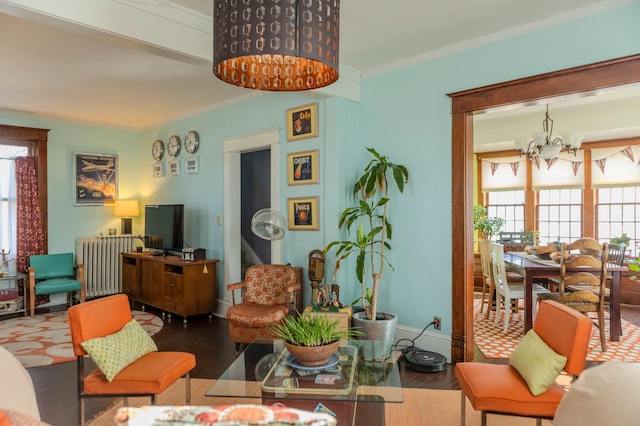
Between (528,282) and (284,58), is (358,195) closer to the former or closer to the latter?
(528,282)

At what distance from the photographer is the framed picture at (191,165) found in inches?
233

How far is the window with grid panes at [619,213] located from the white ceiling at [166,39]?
15.0ft

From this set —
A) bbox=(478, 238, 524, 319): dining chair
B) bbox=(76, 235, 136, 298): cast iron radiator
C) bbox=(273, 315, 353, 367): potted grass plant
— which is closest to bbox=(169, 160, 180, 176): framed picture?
bbox=(76, 235, 136, 298): cast iron radiator

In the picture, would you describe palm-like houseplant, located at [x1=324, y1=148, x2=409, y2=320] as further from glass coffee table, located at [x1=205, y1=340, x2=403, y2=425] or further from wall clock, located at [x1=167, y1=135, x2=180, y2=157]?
wall clock, located at [x1=167, y1=135, x2=180, y2=157]

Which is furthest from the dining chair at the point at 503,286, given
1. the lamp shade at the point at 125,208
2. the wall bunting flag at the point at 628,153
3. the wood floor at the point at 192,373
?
the lamp shade at the point at 125,208

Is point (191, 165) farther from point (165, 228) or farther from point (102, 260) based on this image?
point (102, 260)

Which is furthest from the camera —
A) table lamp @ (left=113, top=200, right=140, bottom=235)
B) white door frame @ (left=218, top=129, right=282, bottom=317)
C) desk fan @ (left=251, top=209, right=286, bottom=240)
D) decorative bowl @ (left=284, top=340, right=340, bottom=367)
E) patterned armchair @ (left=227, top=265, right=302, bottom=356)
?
table lamp @ (left=113, top=200, right=140, bottom=235)

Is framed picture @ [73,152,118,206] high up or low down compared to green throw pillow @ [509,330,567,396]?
up

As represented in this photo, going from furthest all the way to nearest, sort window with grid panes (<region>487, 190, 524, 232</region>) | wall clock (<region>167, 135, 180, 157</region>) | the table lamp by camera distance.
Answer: window with grid panes (<region>487, 190, 524, 232</region>) < the table lamp < wall clock (<region>167, 135, 180, 157</region>)

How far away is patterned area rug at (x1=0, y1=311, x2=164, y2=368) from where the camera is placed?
3959 mm

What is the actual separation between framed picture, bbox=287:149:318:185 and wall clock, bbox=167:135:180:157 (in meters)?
2.31

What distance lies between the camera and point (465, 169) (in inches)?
142

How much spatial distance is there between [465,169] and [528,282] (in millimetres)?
1670

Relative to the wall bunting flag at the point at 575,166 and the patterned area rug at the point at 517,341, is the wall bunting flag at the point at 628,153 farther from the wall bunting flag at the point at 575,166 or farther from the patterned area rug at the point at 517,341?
the patterned area rug at the point at 517,341
